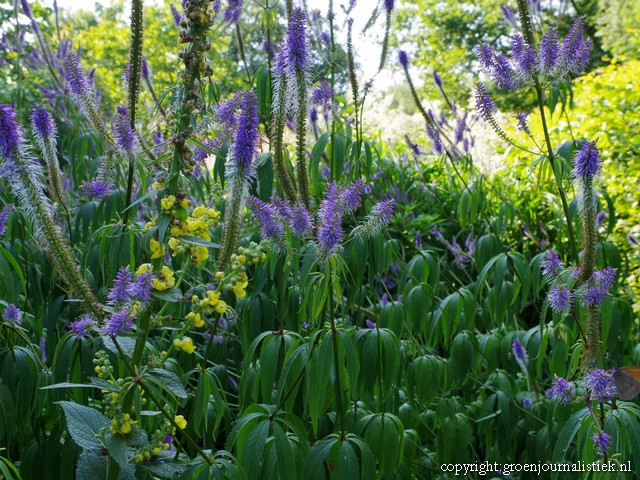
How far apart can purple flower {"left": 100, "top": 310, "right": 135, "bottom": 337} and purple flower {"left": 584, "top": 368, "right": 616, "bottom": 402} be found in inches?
53.4

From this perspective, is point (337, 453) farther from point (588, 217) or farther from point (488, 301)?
point (488, 301)

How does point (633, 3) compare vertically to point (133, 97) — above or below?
above

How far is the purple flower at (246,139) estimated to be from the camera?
160 cm

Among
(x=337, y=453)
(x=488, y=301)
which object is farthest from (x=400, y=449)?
(x=488, y=301)

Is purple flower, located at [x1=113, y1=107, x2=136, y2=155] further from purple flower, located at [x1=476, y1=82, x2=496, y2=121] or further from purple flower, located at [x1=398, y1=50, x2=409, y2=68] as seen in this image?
purple flower, located at [x1=398, y1=50, x2=409, y2=68]

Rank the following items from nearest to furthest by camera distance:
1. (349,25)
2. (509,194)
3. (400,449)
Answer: (400,449), (349,25), (509,194)

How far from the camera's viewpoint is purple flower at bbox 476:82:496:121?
241 centimetres

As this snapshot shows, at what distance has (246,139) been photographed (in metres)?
1.60

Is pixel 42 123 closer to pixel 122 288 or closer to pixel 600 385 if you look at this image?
pixel 122 288

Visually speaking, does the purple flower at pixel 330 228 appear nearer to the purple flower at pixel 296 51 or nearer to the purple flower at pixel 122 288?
the purple flower at pixel 296 51

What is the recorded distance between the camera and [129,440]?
5.02 ft

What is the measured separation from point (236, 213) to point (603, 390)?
47.0 inches

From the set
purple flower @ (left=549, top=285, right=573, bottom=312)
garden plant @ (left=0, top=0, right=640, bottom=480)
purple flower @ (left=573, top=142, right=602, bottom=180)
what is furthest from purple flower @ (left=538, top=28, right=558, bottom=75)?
purple flower @ (left=549, top=285, right=573, bottom=312)

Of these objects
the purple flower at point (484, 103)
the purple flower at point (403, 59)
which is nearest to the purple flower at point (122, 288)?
the purple flower at point (484, 103)
